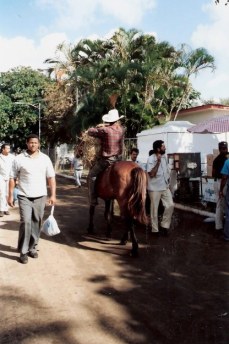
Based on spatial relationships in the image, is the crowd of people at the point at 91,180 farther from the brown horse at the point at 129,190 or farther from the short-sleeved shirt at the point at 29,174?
the brown horse at the point at 129,190

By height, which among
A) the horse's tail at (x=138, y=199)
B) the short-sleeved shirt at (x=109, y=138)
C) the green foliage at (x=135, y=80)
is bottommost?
the horse's tail at (x=138, y=199)

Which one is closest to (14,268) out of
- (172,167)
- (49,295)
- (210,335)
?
(49,295)

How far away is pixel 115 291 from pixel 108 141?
322cm

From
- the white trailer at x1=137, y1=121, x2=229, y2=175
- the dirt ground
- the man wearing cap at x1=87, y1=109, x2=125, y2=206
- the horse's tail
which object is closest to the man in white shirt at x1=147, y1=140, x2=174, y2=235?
the dirt ground

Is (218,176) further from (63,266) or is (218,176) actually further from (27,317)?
(27,317)

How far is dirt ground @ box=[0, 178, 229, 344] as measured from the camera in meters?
4.00

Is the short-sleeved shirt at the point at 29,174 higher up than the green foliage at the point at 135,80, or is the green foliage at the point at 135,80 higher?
the green foliage at the point at 135,80

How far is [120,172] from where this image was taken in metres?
7.03

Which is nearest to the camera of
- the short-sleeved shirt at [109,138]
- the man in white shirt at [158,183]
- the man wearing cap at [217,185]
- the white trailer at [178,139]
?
the short-sleeved shirt at [109,138]

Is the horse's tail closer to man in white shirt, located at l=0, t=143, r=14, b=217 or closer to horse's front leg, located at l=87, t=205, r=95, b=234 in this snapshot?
horse's front leg, located at l=87, t=205, r=95, b=234

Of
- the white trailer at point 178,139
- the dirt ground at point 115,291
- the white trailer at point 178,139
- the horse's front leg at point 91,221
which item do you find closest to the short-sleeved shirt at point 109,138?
the horse's front leg at point 91,221

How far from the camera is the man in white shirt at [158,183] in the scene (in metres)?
8.24

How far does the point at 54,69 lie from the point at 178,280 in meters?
26.7

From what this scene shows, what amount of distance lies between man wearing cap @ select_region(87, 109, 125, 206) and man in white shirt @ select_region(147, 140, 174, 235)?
81 cm
